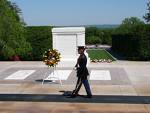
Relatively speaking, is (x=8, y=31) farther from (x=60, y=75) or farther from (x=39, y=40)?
(x=39, y=40)

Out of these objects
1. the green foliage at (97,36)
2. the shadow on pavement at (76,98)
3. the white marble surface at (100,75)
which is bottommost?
the green foliage at (97,36)

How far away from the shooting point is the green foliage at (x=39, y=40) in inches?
1004

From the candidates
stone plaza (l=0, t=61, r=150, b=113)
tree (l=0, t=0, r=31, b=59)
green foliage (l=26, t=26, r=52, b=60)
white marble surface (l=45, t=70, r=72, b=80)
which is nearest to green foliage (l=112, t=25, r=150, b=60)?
stone plaza (l=0, t=61, r=150, b=113)

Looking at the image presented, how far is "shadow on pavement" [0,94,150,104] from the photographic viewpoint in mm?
11939

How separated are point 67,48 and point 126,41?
8.62 metres

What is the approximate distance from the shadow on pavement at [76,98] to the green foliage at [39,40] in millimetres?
12620

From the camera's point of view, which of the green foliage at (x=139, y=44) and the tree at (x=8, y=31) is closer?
the tree at (x=8, y=31)

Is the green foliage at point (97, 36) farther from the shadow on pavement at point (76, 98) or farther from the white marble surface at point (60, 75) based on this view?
the shadow on pavement at point (76, 98)

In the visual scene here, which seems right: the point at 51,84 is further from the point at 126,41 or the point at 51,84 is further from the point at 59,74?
the point at 126,41

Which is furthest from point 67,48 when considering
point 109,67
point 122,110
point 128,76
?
point 122,110

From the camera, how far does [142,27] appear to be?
2605 cm

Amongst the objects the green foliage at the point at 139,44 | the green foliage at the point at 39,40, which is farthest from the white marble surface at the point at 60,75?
the green foliage at the point at 139,44

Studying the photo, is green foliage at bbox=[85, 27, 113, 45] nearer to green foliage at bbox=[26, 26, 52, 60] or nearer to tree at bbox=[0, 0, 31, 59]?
green foliage at bbox=[26, 26, 52, 60]

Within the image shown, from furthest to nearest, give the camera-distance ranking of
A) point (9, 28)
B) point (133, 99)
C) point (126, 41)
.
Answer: point (126, 41)
point (9, 28)
point (133, 99)
